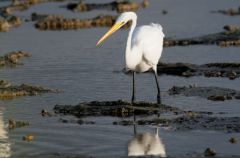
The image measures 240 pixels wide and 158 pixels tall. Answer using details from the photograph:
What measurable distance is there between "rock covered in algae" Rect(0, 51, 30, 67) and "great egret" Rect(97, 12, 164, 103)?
512cm

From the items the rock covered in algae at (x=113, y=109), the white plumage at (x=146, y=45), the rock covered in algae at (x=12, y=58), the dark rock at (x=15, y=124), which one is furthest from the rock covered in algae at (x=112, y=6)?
the dark rock at (x=15, y=124)

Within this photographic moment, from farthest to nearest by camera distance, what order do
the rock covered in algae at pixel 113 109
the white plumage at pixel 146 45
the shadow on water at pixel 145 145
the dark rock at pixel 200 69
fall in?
the dark rock at pixel 200 69, the white plumage at pixel 146 45, the rock covered in algae at pixel 113 109, the shadow on water at pixel 145 145

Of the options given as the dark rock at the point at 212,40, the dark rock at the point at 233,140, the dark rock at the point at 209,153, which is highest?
the dark rock at the point at 212,40

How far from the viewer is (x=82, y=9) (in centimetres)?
3506

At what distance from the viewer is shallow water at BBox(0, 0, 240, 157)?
12.9 meters

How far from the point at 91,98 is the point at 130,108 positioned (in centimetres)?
170

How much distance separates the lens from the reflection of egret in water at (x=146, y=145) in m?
12.3

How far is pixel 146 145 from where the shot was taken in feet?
42.2

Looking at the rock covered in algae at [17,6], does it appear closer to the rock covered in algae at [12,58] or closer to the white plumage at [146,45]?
the rock covered in algae at [12,58]

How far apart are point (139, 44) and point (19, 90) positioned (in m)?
2.74

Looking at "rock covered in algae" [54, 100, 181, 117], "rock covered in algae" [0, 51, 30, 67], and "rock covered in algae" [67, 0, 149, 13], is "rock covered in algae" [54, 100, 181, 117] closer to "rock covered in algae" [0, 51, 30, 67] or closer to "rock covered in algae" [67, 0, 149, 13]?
"rock covered in algae" [0, 51, 30, 67]

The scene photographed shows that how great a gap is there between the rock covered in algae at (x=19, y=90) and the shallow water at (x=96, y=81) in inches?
9.1

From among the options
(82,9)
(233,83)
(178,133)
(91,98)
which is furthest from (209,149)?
(82,9)

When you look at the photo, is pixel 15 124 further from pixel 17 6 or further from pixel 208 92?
pixel 17 6
